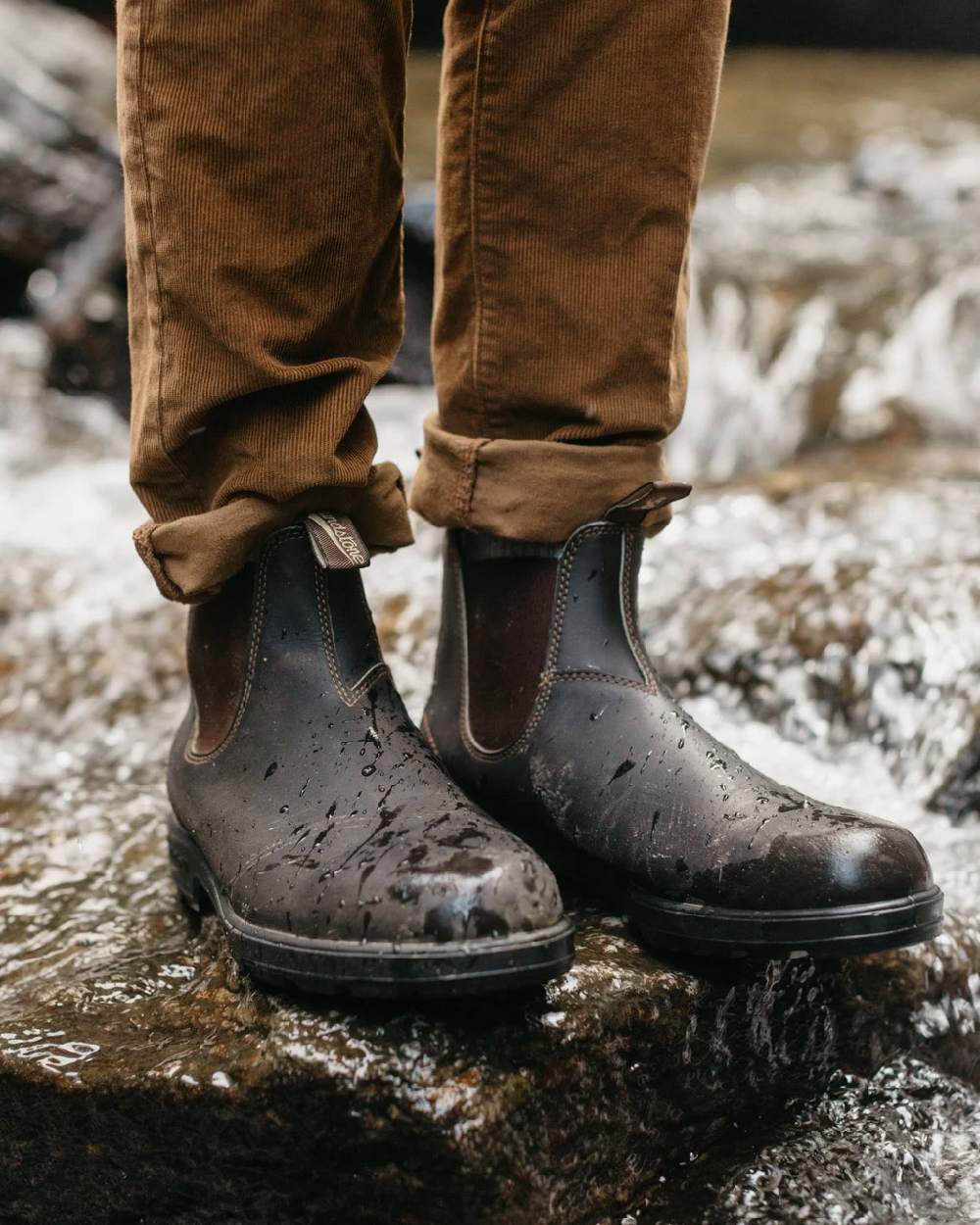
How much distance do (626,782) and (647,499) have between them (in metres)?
0.26

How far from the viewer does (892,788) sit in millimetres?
1665

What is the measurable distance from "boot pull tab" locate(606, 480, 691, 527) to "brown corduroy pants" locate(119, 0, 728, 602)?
0.05 feet

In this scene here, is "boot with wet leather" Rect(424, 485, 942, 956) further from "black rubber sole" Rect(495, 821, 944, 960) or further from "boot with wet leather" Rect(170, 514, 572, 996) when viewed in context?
"boot with wet leather" Rect(170, 514, 572, 996)

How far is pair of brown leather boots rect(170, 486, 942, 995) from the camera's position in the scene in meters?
0.88

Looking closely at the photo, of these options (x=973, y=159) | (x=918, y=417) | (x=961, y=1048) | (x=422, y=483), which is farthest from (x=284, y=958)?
(x=973, y=159)

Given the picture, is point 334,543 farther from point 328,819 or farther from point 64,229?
point 64,229

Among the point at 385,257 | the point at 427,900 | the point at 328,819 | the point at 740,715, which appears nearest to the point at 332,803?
the point at 328,819

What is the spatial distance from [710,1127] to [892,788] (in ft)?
2.47

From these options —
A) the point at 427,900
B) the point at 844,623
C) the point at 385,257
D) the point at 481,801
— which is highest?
the point at 385,257

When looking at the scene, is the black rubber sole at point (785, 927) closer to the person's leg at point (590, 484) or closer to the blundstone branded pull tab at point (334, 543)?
the person's leg at point (590, 484)

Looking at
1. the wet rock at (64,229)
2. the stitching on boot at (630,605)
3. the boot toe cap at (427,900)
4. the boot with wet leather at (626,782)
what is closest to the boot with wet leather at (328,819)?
the boot toe cap at (427,900)

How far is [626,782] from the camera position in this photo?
1035 mm

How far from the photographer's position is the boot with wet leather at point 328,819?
0.85 meters

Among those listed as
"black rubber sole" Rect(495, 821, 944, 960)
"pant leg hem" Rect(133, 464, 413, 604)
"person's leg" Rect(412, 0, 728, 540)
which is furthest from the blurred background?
"black rubber sole" Rect(495, 821, 944, 960)
